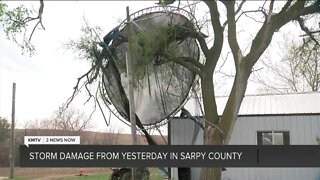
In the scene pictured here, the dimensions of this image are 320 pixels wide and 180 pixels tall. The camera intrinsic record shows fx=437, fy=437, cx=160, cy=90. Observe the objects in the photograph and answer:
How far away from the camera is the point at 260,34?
12.7 metres

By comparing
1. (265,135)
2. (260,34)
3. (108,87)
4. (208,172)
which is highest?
(260,34)

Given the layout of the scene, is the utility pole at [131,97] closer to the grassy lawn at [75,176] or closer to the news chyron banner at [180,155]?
the news chyron banner at [180,155]

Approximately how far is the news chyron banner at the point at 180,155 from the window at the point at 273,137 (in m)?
9.55

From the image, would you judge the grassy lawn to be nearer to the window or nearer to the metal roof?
the metal roof

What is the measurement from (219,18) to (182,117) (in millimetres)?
6973

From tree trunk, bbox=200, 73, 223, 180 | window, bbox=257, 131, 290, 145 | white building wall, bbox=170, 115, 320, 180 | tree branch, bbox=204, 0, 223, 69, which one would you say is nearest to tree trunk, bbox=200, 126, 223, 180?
tree trunk, bbox=200, 73, 223, 180

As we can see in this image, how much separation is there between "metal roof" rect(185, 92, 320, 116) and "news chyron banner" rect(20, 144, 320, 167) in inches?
367

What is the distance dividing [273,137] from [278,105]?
190 centimetres

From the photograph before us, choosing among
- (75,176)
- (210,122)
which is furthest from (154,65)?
(75,176)

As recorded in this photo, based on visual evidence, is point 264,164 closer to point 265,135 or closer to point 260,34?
point 260,34

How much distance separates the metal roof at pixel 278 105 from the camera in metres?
18.2

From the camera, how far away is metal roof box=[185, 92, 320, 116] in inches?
716

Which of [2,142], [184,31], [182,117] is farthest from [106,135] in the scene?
[184,31]

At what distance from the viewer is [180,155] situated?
8305 millimetres
